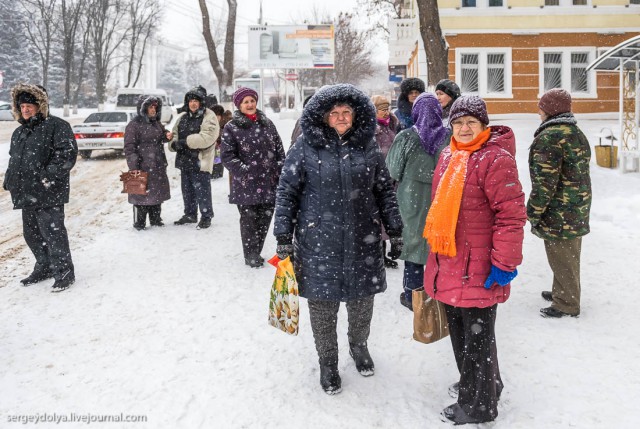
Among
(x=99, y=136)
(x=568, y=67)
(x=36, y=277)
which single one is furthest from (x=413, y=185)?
(x=568, y=67)

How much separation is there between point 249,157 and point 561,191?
3.30m

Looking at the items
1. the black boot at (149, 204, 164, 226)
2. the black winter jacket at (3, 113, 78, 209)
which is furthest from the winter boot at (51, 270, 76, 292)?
the black boot at (149, 204, 164, 226)

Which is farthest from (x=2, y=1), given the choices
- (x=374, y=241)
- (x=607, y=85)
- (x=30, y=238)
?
(x=374, y=241)

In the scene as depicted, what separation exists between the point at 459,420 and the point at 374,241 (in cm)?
117

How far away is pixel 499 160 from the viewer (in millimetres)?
2828

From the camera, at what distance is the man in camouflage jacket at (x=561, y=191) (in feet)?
13.9

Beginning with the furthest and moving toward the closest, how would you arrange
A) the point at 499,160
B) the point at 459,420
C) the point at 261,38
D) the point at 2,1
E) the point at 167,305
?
the point at 2,1, the point at 261,38, the point at 167,305, the point at 459,420, the point at 499,160

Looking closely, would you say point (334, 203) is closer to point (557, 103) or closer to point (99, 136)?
point (557, 103)

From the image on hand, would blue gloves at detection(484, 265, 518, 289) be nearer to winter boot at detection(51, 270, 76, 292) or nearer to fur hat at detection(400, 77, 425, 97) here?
fur hat at detection(400, 77, 425, 97)

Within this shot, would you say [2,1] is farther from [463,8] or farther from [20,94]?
[20,94]

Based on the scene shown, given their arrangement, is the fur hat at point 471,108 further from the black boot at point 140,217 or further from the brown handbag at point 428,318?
the black boot at point 140,217

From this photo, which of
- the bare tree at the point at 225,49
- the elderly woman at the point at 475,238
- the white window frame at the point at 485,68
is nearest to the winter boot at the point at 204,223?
the elderly woman at the point at 475,238

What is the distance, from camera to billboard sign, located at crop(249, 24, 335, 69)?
87.9 feet

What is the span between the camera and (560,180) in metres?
4.37
